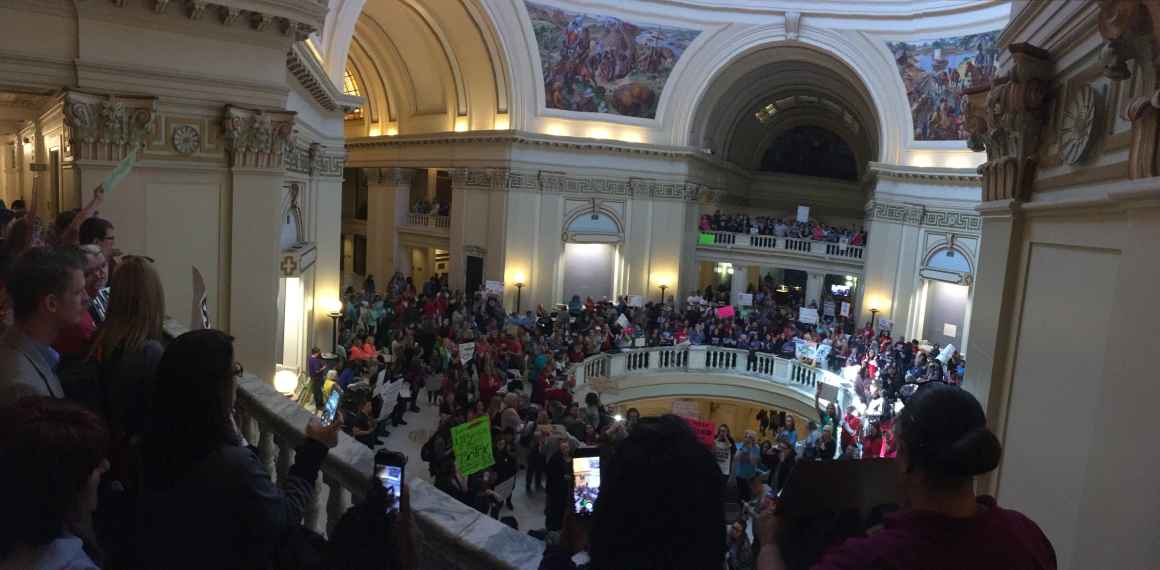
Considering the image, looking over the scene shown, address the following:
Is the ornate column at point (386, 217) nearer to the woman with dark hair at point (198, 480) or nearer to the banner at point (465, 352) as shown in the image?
the banner at point (465, 352)

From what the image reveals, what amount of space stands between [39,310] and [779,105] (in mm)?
36046

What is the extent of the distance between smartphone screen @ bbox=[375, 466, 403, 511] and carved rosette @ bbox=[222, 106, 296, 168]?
800 cm

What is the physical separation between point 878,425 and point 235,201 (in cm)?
1156

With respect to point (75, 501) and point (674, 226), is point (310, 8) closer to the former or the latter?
point (75, 501)

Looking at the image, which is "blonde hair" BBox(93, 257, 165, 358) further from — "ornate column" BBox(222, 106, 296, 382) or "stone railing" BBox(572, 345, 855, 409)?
"stone railing" BBox(572, 345, 855, 409)

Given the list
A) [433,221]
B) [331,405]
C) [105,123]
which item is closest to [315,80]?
[105,123]

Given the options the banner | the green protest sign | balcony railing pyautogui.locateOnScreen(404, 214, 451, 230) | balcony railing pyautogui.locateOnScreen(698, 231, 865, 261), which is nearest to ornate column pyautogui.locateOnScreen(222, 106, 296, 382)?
the banner

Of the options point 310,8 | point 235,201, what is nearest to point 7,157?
point 235,201

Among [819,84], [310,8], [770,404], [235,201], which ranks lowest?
[770,404]

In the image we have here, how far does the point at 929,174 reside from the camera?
73.1ft

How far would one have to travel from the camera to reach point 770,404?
2027cm

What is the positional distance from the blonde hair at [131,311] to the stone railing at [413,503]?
0.95m

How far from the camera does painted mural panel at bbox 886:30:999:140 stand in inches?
817

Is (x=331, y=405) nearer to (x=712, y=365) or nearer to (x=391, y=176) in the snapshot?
(x=712, y=365)
